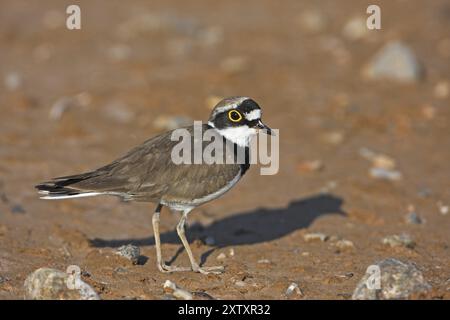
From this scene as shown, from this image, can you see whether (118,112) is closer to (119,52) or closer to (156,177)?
(119,52)

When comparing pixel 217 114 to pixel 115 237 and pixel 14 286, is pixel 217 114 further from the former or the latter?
pixel 14 286

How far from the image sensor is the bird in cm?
711

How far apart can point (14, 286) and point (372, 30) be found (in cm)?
1043

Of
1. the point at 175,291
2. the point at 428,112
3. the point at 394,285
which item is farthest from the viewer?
the point at 428,112

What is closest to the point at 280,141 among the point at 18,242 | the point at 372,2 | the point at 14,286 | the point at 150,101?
the point at 150,101

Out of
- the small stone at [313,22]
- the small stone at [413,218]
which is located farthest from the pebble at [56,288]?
the small stone at [313,22]

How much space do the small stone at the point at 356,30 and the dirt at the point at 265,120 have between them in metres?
0.20

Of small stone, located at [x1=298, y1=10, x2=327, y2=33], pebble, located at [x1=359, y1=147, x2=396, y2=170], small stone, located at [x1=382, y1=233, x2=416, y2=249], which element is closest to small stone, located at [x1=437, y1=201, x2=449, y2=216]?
pebble, located at [x1=359, y1=147, x2=396, y2=170]

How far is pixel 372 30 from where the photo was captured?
1503 cm

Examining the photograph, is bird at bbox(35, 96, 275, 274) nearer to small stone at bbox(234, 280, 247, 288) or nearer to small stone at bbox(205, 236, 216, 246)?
small stone at bbox(234, 280, 247, 288)

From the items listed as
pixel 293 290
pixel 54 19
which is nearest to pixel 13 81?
pixel 54 19

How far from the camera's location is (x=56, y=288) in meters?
6.05

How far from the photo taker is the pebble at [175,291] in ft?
20.7

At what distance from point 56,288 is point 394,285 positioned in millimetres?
2754
